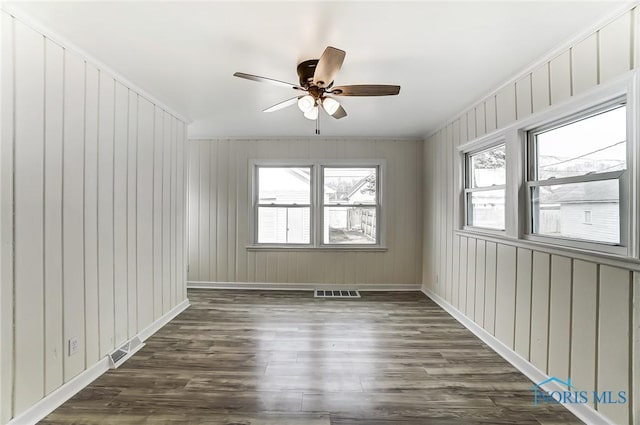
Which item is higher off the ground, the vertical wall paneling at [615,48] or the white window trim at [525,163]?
the vertical wall paneling at [615,48]

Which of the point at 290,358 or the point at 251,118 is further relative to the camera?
the point at 251,118

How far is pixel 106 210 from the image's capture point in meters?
2.29

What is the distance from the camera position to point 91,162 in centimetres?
214

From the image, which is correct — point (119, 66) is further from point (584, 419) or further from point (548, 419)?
point (584, 419)

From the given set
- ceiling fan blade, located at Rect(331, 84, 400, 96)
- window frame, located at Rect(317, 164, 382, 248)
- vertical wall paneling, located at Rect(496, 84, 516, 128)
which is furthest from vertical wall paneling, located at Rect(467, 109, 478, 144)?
window frame, located at Rect(317, 164, 382, 248)

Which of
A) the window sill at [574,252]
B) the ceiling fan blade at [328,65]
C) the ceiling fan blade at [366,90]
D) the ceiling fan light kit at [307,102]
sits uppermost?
the ceiling fan blade at [328,65]


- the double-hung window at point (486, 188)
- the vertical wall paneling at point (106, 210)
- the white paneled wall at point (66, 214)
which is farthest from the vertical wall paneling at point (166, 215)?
the double-hung window at point (486, 188)

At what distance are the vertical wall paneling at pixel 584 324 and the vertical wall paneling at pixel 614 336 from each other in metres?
0.04

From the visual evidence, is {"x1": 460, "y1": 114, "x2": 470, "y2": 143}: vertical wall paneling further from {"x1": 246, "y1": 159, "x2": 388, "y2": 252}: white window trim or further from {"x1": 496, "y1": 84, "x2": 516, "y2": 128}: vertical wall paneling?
{"x1": 246, "y1": 159, "x2": 388, "y2": 252}: white window trim

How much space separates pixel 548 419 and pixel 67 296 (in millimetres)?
3280

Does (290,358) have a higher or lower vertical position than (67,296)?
lower

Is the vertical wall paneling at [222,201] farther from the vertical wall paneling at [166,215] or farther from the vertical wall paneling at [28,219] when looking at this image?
the vertical wall paneling at [28,219]

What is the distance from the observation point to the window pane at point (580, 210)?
5.61ft

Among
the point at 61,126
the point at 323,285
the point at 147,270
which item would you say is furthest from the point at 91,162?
the point at 323,285
